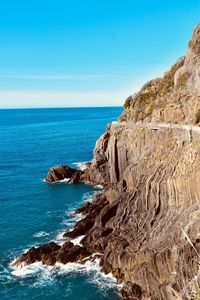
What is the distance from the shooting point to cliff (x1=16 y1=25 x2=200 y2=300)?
33.5 m

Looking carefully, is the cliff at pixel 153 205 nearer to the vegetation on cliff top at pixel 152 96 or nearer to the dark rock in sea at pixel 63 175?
the vegetation on cliff top at pixel 152 96

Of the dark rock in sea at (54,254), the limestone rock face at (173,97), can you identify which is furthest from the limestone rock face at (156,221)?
the limestone rock face at (173,97)

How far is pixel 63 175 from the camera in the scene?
79812 mm

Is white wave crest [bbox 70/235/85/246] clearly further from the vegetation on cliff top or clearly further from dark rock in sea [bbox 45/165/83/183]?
dark rock in sea [bbox 45/165/83/183]

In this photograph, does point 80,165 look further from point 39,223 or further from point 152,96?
point 39,223

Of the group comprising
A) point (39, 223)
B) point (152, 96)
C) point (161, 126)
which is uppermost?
point (152, 96)

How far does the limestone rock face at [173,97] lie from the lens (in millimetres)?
55125

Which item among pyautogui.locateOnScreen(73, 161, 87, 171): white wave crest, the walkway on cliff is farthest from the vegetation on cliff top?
pyautogui.locateOnScreen(73, 161, 87, 171): white wave crest

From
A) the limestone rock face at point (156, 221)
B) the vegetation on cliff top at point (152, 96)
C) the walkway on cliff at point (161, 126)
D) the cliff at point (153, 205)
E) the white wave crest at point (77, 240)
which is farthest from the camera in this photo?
the vegetation on cliff top at point (152, 96)

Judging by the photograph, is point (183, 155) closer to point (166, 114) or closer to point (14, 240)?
point (166, 114)

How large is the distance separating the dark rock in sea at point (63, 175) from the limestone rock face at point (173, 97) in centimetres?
1445

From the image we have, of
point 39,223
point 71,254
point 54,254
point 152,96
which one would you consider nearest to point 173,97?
point 152,96

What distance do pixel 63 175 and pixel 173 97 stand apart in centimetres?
2908

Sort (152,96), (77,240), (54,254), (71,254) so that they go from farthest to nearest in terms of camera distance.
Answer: (152,96) → (77,240) → (54,254) → (71,254)
